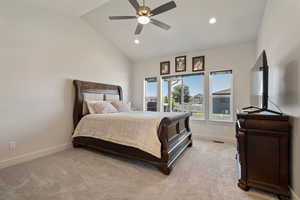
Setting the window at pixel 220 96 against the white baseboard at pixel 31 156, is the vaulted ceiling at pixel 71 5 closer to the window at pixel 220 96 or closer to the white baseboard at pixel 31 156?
the white baseboard at pixel 31 156

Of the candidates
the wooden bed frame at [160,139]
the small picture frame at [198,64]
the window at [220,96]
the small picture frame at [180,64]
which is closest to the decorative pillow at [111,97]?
the wooden bed frame at [160,139]

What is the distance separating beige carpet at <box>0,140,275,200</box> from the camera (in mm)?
1735

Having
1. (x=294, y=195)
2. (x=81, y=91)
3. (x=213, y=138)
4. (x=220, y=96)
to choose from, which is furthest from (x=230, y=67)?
(x=81, y=91)

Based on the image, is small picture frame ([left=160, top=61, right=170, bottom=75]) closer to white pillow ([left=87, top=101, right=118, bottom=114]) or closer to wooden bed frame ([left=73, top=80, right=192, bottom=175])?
wooden bed frame ([left=73, top=80, right=192, bottom=175])

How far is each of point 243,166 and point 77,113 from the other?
347cm

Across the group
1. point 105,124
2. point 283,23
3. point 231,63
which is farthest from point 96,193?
point 231,63

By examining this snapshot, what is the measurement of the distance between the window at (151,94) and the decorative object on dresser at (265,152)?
3.59m

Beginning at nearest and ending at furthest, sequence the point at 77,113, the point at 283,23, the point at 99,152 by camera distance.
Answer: the point at 283,23 < the point at 99,152 < the point at 77,113

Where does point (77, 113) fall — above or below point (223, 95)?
below

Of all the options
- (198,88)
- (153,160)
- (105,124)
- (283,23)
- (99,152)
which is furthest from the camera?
(198,88)

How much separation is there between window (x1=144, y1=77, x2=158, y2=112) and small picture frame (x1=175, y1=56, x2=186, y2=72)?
36.6 inches

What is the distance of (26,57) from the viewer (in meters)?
2.73

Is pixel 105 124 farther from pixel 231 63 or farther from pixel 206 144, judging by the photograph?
pixel 231 63

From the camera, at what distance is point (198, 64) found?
439 cm
